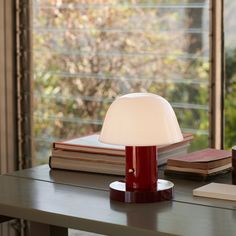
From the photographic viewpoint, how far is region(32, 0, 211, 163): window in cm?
237

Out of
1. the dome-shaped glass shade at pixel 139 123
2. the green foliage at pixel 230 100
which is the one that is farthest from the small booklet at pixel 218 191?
the green foliage at pixel 230 100

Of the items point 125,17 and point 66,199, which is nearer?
point 66,199

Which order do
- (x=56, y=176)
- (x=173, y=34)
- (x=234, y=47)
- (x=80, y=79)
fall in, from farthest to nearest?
(x=80, y=79) < (x=173, y=34) < (x=234, y=47) < (x=56, y=176)

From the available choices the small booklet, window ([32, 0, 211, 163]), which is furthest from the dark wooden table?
window ([32, 0, 211, 163])

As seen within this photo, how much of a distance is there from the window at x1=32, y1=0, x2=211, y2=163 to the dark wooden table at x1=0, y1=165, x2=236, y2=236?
0.76 meters

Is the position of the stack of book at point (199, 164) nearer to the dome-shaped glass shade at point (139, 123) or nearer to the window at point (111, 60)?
the dome-shaped glass shade at point (139, 123)

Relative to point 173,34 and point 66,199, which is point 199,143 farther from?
point 66,199

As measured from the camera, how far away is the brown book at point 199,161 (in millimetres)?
1632

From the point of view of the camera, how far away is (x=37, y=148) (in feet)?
9.18

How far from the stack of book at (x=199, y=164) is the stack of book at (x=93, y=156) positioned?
7 cm

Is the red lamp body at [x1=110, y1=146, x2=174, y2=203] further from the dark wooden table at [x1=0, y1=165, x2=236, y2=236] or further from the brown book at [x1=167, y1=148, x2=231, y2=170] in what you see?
the brown book at [x1=167, y1=148, x2=231, y2=170]

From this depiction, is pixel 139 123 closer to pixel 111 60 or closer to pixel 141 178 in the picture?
pixel 141 178

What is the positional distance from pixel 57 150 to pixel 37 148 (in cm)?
103

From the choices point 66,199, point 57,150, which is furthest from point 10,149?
point 66,199
